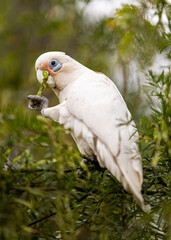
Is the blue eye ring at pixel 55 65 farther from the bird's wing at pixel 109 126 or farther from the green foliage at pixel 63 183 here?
the green foliage at pixel 63 183

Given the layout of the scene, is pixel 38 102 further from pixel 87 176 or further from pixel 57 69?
pixel 87 176

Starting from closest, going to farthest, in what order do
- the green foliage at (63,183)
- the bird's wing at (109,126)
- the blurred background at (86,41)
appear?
the green foliage at (63,183) < the bird's wing at (109,126) < the blurred background at (86,41)

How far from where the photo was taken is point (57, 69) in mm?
2182

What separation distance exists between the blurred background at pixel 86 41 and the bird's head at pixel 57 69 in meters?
0.39

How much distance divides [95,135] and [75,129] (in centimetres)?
18

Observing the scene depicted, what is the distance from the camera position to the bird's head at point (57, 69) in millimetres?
2152

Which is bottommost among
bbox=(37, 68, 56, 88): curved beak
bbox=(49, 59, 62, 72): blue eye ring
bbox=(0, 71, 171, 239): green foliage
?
bbox=(0, 71, 171, 239): green foliage

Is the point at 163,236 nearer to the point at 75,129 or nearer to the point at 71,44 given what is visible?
the point at 75,129

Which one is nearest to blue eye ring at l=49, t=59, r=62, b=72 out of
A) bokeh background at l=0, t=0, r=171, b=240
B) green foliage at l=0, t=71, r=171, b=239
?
bokeh background at l=0, t=0, r=171, b=240

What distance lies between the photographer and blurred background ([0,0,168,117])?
1958 mm

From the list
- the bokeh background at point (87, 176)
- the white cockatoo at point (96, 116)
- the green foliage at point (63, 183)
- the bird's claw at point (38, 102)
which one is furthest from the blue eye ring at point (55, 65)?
the green foliage at point (63, 183)

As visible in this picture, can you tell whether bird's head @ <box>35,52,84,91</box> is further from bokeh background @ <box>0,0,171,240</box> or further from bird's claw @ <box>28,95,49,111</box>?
bokeh background @ <box>0,0,171,240</box>

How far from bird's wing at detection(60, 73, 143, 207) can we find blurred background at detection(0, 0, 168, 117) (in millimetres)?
232

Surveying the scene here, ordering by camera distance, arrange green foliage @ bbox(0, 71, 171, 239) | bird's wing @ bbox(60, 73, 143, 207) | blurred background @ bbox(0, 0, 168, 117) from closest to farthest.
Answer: green foliage @ bbox(0, 71, 171, 239) < bird's wing @ bbox(60, 73, 143, 207) < blurred background @ bbox(0, 0, 168, 117)
